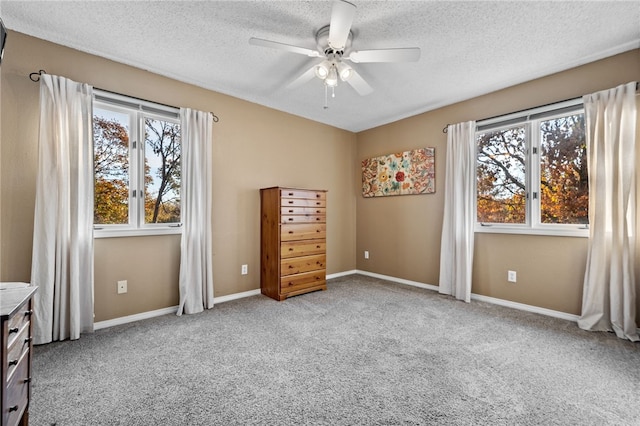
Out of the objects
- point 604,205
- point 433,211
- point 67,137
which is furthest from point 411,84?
point 67,137

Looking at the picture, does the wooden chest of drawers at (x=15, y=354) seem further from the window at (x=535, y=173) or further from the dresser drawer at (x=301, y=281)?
the window at (x=535, y=173)

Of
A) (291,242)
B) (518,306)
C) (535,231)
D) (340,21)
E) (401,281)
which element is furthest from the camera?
(401,281)

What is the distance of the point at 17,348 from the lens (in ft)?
3.92

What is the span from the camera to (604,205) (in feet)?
8.39

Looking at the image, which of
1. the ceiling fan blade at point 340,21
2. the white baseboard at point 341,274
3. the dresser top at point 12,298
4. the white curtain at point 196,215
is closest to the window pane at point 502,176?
the white baseboard at point 341,274

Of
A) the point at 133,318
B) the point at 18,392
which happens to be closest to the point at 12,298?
the point at 18,392

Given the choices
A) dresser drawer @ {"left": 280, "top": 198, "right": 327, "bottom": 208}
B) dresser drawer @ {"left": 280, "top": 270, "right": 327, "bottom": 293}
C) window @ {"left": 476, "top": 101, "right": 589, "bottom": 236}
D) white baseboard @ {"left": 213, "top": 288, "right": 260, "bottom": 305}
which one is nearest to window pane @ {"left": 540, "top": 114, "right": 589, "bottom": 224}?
window @ {"left": 476, "top": 101, "right": 589, "bottom": 236}

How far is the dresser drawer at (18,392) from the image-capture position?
1103 millimetres

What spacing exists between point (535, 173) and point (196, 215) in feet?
12.2

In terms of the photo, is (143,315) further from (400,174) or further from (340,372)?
(400,174)

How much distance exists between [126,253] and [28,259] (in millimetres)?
672

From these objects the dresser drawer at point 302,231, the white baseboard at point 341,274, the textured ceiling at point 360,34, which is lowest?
the white baseboard at point 341,274

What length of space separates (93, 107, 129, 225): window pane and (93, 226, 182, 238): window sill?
0.37ft

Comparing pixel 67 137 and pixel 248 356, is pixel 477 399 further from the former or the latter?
pixel 67 137
